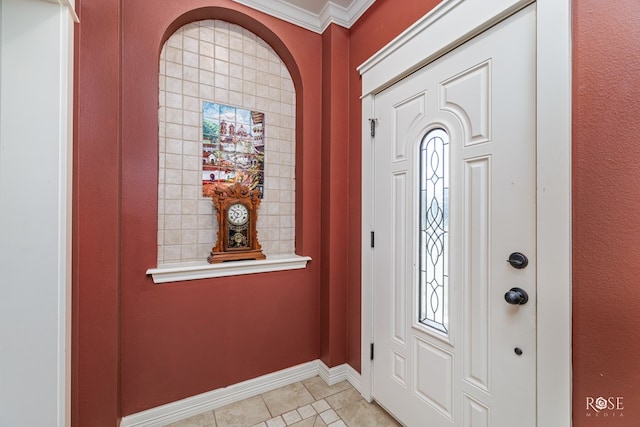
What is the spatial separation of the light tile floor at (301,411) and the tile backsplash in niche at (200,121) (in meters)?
0.97

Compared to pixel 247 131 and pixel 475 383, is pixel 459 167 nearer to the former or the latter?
pixel 475 383

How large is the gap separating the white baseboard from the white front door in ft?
1.12

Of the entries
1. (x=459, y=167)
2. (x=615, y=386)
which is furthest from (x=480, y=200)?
(x=615, y=386)

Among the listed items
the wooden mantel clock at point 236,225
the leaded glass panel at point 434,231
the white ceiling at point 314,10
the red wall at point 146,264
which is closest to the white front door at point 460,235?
the leaded glass panel at point 434,231

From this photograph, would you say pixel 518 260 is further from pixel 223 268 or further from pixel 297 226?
pixel 223 268

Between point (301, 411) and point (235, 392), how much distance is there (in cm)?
46

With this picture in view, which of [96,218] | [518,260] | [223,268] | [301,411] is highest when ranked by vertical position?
[96,218]

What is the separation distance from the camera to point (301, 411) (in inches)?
66.6

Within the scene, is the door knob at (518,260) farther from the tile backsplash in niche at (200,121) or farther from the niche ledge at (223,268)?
the tile backsplash in niche at (200,121)

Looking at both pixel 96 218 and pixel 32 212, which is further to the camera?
pixel 96 218

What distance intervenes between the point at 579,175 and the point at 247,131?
180cm

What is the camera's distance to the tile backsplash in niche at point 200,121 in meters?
1.70

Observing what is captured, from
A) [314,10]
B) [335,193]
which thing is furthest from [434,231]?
[314,10]

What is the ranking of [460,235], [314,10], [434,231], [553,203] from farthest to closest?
1. [314,10]
2. [434,231]
3. [460,235]
4. [553,203]
